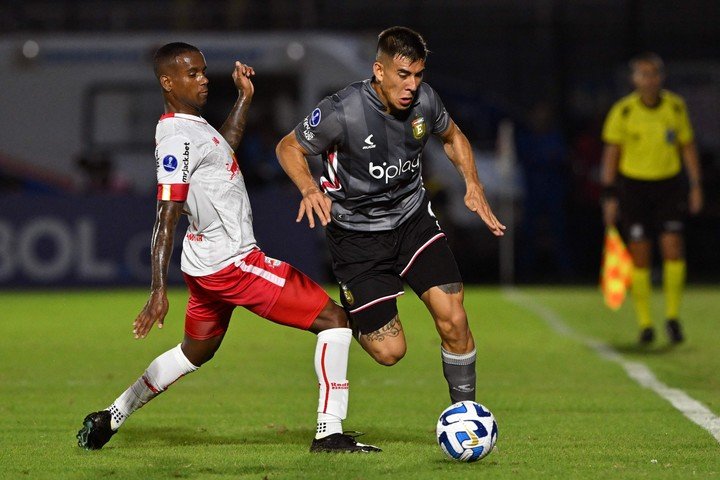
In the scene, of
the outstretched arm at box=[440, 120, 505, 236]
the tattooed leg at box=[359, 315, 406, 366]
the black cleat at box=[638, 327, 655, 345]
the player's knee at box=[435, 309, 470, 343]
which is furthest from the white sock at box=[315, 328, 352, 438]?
the black cleat at box=[638, 327, 655, 345]

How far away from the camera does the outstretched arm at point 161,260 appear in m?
6.59

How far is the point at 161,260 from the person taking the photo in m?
6.79

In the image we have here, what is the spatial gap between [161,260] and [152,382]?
2.81 ft

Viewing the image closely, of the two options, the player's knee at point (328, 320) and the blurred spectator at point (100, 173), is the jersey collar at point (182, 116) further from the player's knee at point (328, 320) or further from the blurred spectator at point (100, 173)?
the blurred spectator at point (100, 173)

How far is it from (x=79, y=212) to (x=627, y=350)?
963cm

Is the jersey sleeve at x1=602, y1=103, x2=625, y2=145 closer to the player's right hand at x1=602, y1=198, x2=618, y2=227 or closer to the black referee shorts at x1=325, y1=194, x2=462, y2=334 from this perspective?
the player's right hand at x1=602, y1=198, x2=618, y2=227

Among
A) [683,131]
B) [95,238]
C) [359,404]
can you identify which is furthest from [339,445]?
[95,238]

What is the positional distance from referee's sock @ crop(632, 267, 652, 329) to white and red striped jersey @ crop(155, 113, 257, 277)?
6.32 metres

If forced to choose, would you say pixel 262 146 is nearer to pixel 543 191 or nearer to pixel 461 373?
pixel 543 191

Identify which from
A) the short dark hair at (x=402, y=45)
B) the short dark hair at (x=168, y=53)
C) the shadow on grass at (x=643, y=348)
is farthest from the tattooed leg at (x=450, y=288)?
the shadow on grass at (x=643, y=348)

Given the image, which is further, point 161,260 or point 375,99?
point 375,99

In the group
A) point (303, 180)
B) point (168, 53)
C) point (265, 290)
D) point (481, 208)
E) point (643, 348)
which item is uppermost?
point (168, 53)

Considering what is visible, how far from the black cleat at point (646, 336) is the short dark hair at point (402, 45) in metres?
6.18

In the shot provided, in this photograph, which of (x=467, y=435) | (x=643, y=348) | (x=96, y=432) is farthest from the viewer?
(x=643, y=348)
